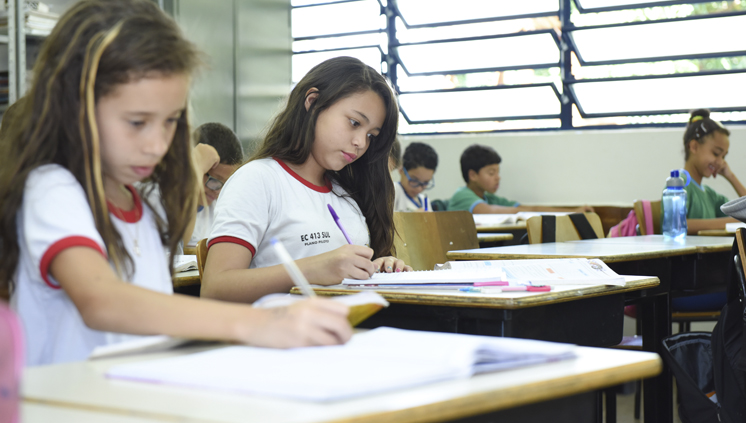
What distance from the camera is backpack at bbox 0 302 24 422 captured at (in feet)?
1.42

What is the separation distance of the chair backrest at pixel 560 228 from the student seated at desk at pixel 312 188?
1.07 meters

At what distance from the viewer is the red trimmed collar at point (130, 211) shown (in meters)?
1.09

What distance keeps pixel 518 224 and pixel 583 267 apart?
8.47ft

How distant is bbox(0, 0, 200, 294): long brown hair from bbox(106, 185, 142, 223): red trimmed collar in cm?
8

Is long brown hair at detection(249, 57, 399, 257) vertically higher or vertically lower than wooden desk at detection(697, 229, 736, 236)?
higher

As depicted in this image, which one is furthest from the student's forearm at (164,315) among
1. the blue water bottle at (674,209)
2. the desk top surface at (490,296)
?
the blue water bottle at (674,209)

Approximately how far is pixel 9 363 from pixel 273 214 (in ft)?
4.26

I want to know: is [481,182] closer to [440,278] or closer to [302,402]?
[440,278]

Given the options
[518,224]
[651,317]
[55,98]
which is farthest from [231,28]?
[55,98]

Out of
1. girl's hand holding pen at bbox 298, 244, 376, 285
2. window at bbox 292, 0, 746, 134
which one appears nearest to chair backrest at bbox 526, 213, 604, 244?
girl's hand holding pen at bbox 298, 244, 376, 285

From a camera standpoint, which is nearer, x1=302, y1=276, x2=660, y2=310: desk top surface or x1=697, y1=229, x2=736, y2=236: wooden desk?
x1=302, y1=276, x2=660, y2=310: desk top surface

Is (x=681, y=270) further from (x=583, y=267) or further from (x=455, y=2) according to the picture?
(x=455, y=2)

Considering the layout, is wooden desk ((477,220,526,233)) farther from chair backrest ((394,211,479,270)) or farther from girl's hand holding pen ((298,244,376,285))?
girl's hand holding pen ((298,244,376,285))

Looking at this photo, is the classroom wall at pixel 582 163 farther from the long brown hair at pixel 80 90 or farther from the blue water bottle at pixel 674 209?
the long brown hair at pixel 80 90
